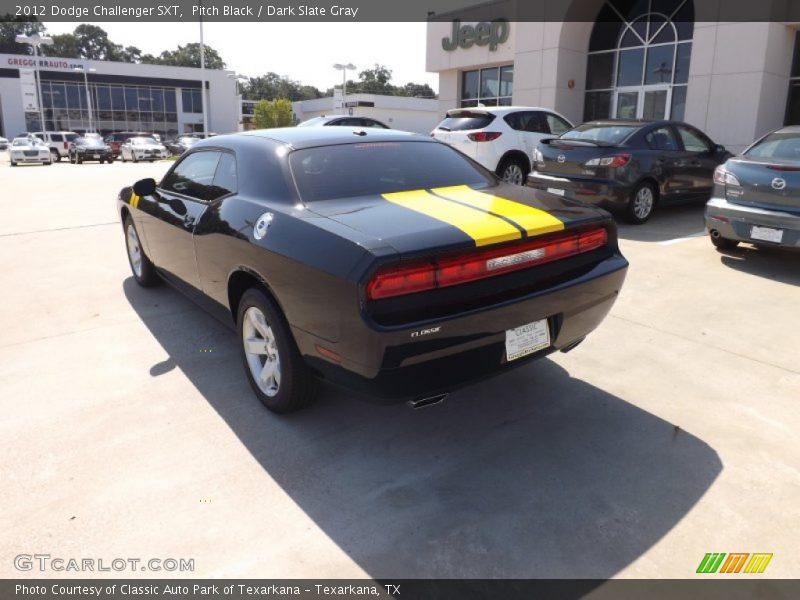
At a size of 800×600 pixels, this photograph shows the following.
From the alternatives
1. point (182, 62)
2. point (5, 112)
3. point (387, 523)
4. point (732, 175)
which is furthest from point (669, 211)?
point (182, 62)

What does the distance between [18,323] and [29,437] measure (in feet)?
7.24

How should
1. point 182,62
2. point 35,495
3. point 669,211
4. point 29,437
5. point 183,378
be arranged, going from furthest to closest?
point 182,62, point 669,211, point 183,378, point 29,437, point 35,495

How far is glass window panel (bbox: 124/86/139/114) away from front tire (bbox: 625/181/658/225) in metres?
61.1

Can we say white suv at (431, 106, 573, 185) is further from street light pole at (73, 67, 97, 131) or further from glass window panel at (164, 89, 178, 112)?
glass window panel at (164, 89, 178, 112)

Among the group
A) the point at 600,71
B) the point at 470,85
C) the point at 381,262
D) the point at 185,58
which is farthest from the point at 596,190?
the point at 185,58

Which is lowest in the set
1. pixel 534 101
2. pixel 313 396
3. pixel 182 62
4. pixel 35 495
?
pixel 35 495

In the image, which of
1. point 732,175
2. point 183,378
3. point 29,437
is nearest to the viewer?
point 29,437

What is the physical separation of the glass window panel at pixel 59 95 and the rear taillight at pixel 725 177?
6286cm

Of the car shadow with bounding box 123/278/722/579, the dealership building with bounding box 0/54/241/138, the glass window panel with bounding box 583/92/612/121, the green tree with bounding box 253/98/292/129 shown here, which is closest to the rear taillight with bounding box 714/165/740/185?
the car shadow with bounding box 123/278/722/579

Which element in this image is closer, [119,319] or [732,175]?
[119,319]

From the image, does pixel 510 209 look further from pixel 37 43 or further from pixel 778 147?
pixel 37 43

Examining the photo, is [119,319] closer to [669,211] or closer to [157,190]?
[157,190]

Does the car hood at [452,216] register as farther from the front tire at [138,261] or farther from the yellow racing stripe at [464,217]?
the front tire at [138,261]

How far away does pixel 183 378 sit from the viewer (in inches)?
157
